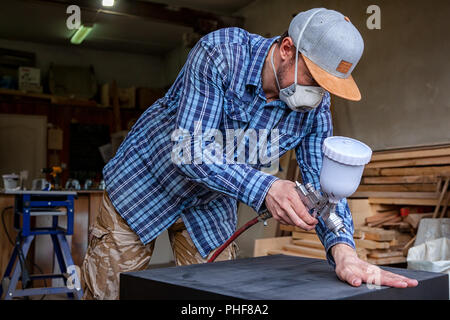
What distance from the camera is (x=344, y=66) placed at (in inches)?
51.2

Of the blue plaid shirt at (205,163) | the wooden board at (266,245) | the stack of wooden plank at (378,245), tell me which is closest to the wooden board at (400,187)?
the stack of wooden plank at (378,245)

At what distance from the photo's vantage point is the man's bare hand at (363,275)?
112cm

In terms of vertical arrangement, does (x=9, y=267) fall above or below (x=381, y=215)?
below

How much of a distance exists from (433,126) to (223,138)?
2954 mm

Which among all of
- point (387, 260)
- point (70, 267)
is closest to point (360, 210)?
point (387, 260)

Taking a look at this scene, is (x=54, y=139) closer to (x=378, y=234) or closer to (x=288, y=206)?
(x=378, y=234)

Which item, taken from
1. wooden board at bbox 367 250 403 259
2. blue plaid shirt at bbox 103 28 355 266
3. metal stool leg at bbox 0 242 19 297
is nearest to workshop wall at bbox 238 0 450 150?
wooden board at bbox 367 250 403 259

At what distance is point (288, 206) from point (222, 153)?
0.27 meters

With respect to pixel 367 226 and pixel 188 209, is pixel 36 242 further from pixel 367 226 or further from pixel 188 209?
pixel 188 209

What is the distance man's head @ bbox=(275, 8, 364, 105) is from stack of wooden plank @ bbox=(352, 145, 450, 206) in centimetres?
253

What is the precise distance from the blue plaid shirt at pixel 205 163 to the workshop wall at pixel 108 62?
7.69 meters

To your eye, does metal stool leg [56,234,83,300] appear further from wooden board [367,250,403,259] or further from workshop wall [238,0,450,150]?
workshop wall [238,0,450,150]

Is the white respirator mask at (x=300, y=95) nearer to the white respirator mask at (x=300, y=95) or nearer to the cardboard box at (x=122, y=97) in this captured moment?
the white respirator mask at (x=300, y=95)

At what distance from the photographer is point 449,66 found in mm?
3887
